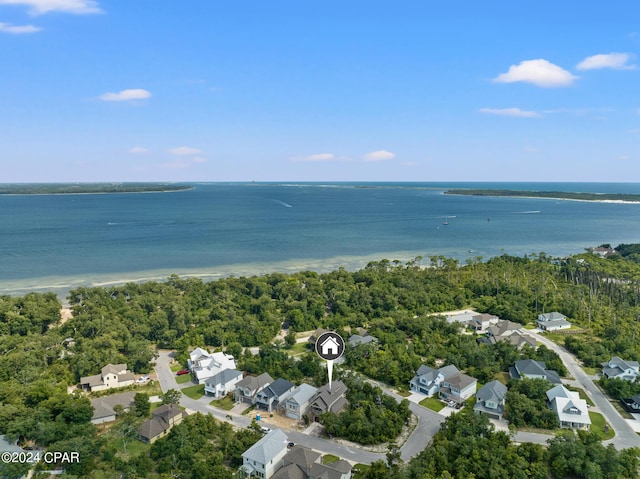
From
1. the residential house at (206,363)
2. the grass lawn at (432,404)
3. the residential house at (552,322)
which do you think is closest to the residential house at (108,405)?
the residential house at (206,363)

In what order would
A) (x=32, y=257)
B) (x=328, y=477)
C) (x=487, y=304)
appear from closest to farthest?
(x=328, y=477) < (x=487, y=304) < (x=32, y=257)

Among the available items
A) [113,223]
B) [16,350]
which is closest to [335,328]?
[16,350]

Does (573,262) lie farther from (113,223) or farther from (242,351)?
(113,223)

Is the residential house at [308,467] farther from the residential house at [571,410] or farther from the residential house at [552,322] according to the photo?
the residential house at [552,322]

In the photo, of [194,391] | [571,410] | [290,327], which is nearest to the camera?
[571,410]

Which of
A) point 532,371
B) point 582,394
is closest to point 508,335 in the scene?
point 532,371

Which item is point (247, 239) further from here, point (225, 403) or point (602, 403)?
point (602, 403)
